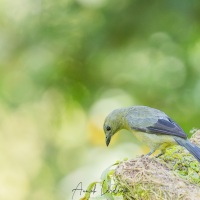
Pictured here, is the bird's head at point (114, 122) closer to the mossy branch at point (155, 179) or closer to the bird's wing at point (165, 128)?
the bird's wing at point (165, 128)

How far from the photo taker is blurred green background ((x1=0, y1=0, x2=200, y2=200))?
6539mm

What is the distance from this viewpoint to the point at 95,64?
681 cm

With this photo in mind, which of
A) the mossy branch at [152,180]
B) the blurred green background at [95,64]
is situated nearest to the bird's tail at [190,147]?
the mossy branch at [152,180]

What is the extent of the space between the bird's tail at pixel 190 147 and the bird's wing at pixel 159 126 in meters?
0.04

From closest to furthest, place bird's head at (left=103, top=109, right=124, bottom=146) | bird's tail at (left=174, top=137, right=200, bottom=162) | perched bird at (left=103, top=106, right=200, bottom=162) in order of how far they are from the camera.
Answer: bird's tail at (left=174, top=137, right=200, bottom=162), perched bird at (left=103, top=106, right=200, bottom=162), bird's head at (left=103, top=109, right=124, bottom=146)

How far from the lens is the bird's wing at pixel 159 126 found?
→ 4.06 m

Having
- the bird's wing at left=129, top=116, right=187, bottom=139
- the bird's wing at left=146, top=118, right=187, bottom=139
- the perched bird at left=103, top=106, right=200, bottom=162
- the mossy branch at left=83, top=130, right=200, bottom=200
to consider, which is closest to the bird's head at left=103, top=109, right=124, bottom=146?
the perched bird at left=103, top=106, right=200, bottom=162

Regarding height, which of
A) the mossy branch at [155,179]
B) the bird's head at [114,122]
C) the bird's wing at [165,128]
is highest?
the bird's head at [114,122]

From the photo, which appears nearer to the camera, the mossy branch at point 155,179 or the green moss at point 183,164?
the mossy branch at point 155,179

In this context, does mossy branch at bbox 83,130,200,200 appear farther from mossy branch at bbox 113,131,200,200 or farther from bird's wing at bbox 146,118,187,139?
bird's wing at bbox 146,118,187,139

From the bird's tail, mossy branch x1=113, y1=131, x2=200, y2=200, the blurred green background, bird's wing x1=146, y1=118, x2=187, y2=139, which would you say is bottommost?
mossy branch x1=113, y1=131, x2=200, y2=200

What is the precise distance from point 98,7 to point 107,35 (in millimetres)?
288

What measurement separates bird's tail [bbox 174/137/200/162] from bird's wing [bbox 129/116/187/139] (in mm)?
43

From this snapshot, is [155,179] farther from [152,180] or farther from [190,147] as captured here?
[190,147]
